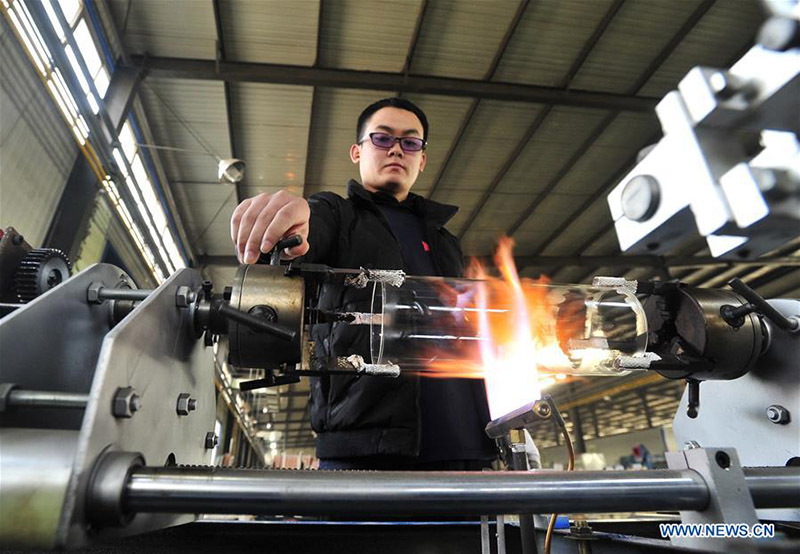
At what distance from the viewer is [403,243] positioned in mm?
1325

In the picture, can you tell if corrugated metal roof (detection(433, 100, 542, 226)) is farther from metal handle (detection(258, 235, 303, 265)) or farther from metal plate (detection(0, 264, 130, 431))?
metal plate (detection(0, 264, 130, 431))

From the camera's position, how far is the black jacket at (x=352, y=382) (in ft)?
3.30

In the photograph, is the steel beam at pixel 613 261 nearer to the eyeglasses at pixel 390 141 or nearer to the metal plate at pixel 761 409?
the eyeglasses at pixel 390 141

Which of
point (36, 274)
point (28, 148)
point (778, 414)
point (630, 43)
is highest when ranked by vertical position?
Answer: point (630, 43)

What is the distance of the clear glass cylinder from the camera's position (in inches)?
36.0

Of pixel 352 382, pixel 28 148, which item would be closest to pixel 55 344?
pixel 352 382

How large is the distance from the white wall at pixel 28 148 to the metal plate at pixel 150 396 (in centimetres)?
264

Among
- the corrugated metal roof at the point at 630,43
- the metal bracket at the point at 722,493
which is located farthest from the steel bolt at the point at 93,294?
the corrugated metal roof at the point at 630,43

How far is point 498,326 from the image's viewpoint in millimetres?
974

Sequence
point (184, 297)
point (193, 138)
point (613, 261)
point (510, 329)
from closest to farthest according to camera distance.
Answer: point (184, 297) → point (510, 329) → point (193, 138) → point (613, 261)

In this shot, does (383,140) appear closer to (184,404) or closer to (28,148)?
(184,404)

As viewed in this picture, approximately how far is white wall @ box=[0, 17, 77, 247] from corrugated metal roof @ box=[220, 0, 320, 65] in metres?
1.39

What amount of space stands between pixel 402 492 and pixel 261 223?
→ 435mm

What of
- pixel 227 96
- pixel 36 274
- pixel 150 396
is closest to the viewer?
pixel 150 396
